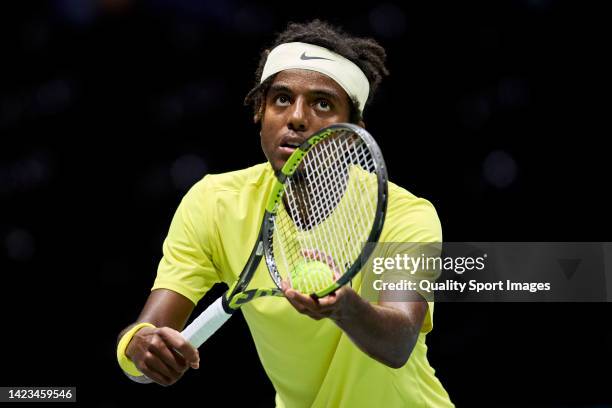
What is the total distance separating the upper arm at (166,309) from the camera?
208 cm

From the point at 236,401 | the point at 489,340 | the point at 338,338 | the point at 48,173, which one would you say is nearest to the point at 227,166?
the point at 48,173

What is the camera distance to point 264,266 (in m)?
2.12

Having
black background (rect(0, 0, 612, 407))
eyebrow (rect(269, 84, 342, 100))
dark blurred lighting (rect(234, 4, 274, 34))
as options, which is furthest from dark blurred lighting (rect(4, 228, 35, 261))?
eyebrow (rect(269, 84, 342, 100))

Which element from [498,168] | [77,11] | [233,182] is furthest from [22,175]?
[498,168]

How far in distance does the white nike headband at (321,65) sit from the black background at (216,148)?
1.20 meters

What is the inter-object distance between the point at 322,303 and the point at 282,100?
2.55 feet

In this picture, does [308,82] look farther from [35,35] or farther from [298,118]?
[35,35]

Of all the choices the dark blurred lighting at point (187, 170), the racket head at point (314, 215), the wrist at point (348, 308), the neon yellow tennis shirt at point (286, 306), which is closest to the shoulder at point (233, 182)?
the neon yellow tennis shirt at point (286, 306)

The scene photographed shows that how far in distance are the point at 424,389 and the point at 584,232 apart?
165cm

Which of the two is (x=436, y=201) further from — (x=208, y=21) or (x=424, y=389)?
(x=424, y=389)

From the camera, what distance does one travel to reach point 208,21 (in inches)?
138

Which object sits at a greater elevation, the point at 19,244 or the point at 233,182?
the point at 19,244

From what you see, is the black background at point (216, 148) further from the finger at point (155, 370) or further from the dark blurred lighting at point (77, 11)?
the finger at point (155, 370)

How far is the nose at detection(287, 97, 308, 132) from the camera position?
2.07m
